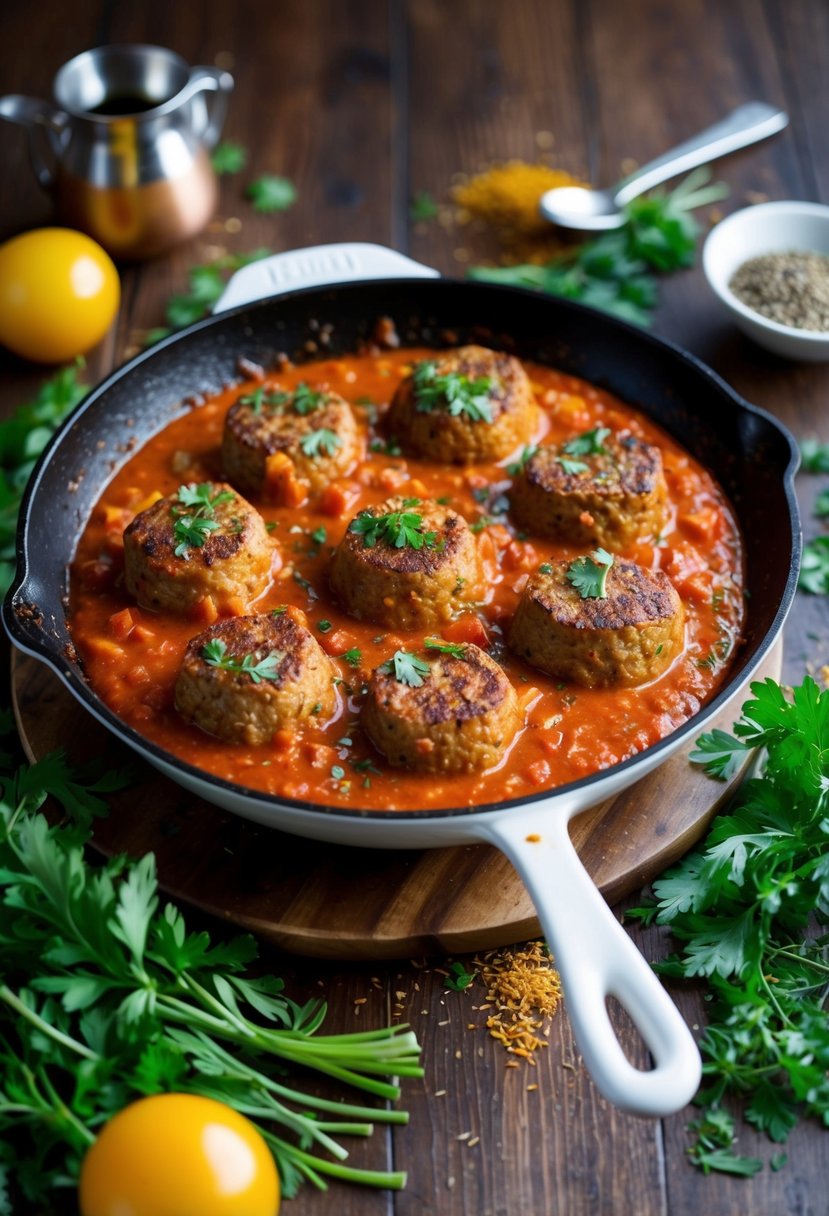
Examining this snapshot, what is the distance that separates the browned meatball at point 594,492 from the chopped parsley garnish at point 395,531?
0.54m

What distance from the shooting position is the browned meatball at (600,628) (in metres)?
4.56

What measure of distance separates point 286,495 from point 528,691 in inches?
54.5

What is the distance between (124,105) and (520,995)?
16.5 ft

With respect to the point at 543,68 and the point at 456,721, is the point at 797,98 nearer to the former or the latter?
the point at 543,68

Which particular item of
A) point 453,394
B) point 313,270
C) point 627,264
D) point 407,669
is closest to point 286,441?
point 453,394

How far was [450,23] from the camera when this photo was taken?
27.6ft

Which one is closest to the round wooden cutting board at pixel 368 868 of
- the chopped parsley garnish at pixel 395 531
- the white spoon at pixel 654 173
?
the chopped parsley garnish at pixel 395 531

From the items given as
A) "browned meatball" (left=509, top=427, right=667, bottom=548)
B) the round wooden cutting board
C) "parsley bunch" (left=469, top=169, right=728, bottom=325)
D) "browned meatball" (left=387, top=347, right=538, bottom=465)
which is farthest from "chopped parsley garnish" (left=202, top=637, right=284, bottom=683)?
"parsley bunch" (left=469, top=169, right=728, bottom=325)

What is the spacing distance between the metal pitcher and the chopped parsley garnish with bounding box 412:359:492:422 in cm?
217

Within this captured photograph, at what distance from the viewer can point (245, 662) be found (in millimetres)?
4395

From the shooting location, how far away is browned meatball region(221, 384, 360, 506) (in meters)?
5.32

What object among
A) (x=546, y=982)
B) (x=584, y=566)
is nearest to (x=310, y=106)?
(x=584, y=566)

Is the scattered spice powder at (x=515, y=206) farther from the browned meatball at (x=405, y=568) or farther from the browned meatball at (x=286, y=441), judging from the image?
the browned meatball at (x=405, y=568)

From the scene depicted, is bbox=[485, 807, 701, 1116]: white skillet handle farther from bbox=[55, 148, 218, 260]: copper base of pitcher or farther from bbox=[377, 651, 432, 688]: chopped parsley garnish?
bbox=[55, 148, 218, 260]: copper base of pitcher
